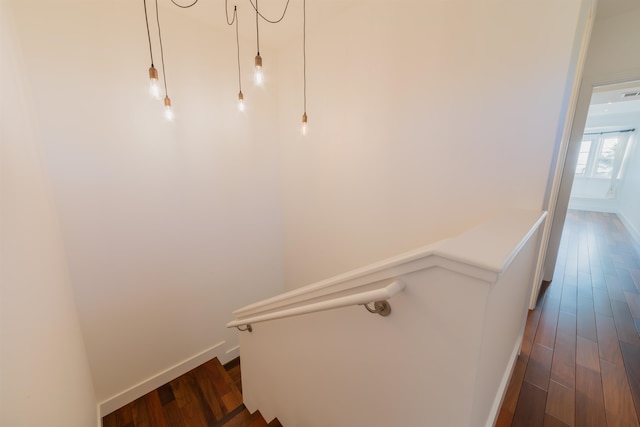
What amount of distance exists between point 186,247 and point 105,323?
82 cm

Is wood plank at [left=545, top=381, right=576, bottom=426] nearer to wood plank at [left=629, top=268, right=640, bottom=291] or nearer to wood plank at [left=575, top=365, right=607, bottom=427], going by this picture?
wood plank at [left=575, top=365, right=607, bottom=427]

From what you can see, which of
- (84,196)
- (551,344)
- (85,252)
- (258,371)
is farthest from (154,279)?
(551,344)

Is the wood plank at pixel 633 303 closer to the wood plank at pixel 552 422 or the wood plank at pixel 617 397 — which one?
the wood plank at pixel 617 397

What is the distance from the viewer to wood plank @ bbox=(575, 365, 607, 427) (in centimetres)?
125

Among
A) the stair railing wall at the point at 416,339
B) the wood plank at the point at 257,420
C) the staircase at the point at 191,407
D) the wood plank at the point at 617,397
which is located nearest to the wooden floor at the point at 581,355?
the wood plank at the point at 617,397

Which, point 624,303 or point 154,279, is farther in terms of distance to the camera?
point 624,303

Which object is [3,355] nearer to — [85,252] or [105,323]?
[85,252]

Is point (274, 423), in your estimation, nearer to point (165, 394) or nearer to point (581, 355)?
point (165, 394)

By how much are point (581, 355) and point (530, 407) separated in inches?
29.9

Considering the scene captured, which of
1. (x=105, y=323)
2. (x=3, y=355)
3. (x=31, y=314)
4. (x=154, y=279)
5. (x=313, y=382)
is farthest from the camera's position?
(x=154, y=279)

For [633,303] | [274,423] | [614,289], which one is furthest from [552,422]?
[614,289]

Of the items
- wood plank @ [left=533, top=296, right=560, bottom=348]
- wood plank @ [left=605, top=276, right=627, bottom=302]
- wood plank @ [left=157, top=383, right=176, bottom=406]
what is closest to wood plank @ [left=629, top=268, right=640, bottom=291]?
wood plank @ [left=605, top=276, right=627, bottom=302]

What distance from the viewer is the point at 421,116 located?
1.58 m

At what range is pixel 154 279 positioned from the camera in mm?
2111
